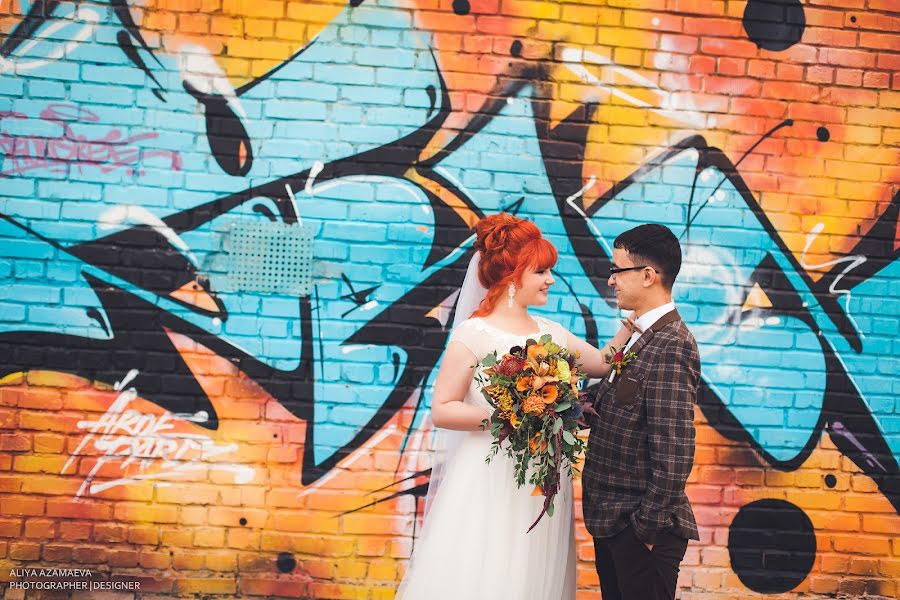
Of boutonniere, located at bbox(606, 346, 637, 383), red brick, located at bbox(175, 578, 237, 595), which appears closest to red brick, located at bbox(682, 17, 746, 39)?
boutonniere, located at bbox(606, 346, 637, 383)

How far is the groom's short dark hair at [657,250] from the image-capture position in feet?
9.85

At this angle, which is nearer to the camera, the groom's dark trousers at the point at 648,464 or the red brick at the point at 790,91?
the groom's dark trousers at the point at 648,464

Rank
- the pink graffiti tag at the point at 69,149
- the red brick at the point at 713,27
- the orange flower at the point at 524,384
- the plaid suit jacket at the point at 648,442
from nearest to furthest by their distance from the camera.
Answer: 1. the plaid suit jacket at the point at 648,442
2. the orange flower at the point at 524,384
3. the pink graffiti tag at the point at 69,149
4. the red brick at the point at 713,27

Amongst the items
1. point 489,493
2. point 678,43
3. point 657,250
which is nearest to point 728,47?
point 678,43

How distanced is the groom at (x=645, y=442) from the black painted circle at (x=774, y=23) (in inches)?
73.2

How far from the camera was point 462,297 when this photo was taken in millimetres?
3406

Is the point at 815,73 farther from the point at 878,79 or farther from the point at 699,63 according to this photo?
the point at 699,63

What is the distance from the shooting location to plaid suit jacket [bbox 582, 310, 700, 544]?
9.05 ft

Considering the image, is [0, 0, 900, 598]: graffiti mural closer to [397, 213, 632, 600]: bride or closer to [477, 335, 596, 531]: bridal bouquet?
[397, 213, 632, 600]: bride

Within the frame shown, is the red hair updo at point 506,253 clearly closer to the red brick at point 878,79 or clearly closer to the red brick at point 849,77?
the red brick at point 849,77

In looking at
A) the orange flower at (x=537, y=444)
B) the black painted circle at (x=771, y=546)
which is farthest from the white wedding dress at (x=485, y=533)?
the black painted circle at (x=771, y=546)

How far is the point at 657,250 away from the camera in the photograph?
9.84ft

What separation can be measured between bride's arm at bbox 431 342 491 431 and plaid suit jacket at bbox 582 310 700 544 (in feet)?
1.57

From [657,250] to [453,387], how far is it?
936mm
